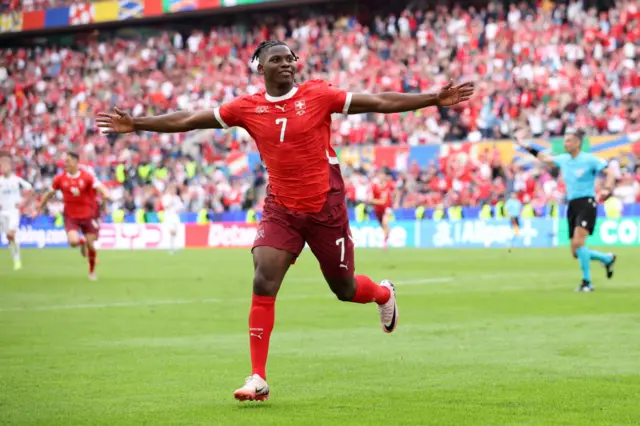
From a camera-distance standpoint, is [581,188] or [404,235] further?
[404,235]

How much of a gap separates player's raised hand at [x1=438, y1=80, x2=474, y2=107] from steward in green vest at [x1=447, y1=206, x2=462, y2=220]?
28282 millimetres

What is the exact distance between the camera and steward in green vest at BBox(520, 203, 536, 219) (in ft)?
115

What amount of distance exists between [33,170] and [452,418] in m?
45.4

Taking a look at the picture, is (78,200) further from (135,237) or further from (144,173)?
(144,173)

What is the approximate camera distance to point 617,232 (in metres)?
32.8

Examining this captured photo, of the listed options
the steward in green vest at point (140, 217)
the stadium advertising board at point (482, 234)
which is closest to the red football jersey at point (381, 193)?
the stadium advertising board at point (482, 234)

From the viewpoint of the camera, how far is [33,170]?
5006cm

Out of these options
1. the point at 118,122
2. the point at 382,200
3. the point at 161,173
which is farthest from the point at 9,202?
the point at 118,122

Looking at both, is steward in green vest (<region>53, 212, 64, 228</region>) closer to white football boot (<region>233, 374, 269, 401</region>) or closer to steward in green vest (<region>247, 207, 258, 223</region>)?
steward in green vest (<region>247, 207, 258, 223</region>)

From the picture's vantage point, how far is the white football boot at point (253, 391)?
7.39 meters

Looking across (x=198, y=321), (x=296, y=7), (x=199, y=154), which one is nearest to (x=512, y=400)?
(x=198, y=321)

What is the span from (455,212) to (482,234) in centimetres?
139

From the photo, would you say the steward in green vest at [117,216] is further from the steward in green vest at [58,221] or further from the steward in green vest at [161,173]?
the steward in green vest at [58,221]

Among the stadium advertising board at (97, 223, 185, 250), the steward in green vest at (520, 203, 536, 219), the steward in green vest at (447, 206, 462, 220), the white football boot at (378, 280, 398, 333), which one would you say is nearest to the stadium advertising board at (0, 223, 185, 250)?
the stadium advertising board at (97, 223, 185, 250)
